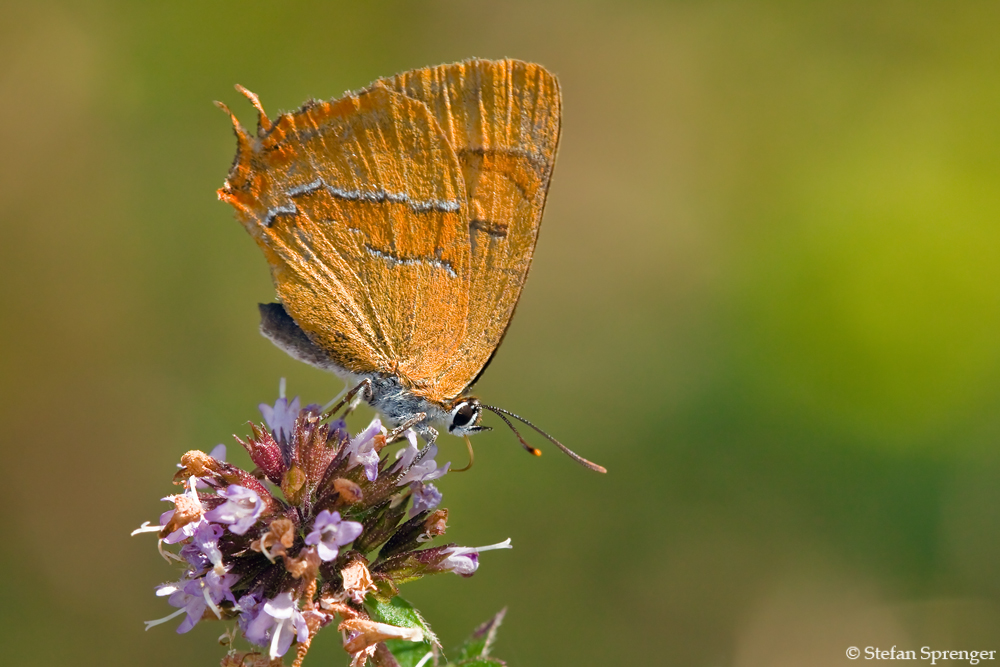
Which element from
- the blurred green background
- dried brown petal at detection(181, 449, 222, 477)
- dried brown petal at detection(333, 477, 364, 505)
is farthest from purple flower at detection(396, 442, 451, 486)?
the blurred green background

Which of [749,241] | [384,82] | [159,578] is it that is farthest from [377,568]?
[749,241]

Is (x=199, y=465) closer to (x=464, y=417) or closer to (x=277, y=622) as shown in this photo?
(x=277, y=622)

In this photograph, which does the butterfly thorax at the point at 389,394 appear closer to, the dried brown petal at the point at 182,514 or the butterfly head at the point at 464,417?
the butterfly head at the point at 464,417

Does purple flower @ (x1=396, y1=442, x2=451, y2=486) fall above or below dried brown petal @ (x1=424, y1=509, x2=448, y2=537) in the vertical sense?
above

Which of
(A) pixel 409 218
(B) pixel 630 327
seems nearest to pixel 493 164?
(A) pixel 409 218

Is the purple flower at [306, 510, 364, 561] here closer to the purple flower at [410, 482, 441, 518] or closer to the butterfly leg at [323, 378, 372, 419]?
the purple flower at [410, 482, 441, 518]

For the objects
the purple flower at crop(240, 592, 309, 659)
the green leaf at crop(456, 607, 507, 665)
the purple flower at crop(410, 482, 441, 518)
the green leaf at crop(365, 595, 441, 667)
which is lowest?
the green leaf at crop(456, 607, 507, 665)

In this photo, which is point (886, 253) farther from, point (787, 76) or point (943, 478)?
point (787, 76)
